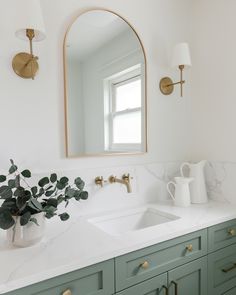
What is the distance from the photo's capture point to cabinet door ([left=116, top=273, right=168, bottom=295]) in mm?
1086

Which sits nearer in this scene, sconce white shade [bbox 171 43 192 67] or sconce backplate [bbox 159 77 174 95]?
sconce white shade [bbox 171 43 192 67]

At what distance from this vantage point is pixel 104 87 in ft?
5.20

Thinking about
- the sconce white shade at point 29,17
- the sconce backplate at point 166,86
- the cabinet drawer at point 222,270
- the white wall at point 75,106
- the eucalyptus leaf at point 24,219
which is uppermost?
the sconce white shade at point 29,17

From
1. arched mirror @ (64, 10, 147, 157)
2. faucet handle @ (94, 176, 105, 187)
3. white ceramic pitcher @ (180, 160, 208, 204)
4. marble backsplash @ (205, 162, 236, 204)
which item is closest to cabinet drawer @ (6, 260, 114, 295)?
faucet handle @ (94, 176, 105, 187)

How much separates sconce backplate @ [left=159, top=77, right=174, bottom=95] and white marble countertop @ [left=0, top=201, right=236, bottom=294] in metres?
0.89

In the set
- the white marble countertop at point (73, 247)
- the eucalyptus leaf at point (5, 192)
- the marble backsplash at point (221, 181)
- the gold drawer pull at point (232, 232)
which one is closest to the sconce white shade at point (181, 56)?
the marble backsplash at point (221, 181)

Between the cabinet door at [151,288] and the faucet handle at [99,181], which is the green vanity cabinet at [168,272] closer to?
the cabinet door at [151,288]

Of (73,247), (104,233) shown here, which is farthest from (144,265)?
(73,247)

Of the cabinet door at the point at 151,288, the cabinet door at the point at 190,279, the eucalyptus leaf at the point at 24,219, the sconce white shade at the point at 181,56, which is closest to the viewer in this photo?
the eucalyptus leaf at the point at 24,219

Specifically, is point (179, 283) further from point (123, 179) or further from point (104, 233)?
point (123, 179)

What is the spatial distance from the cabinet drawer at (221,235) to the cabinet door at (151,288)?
0.37 metres

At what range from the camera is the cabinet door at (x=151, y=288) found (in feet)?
3.56

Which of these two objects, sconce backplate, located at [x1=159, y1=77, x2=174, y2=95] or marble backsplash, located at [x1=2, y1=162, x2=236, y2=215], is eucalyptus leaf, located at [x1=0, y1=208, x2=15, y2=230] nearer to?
marble backsplash, located at [x1=2, y1=162, x2=236, y2=215]

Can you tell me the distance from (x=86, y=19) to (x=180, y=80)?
0.84 m
